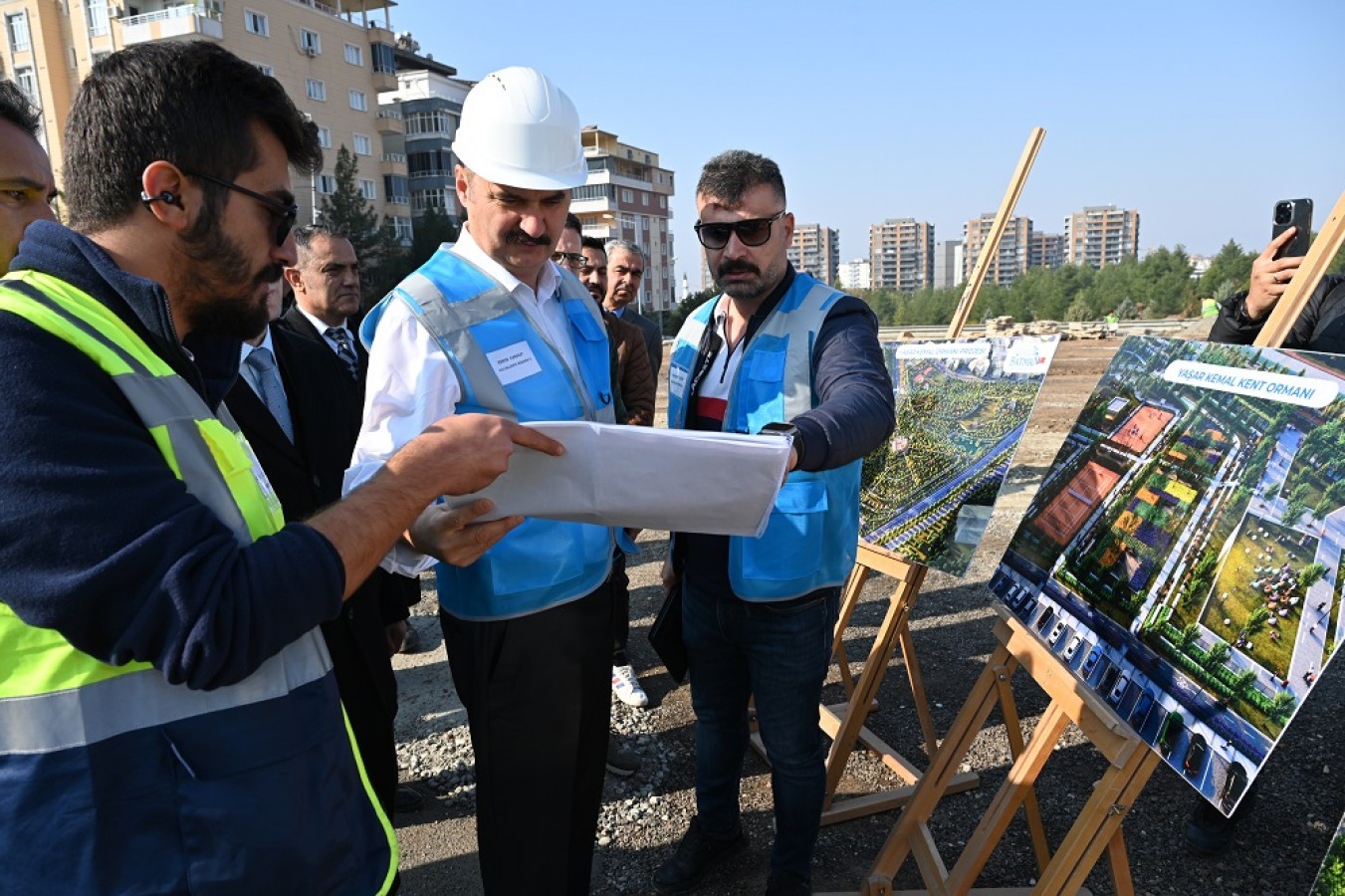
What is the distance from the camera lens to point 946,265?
12738cm

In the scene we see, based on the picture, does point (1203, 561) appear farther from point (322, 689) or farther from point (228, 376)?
point (228, 376)

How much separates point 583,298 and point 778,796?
67.5 inches

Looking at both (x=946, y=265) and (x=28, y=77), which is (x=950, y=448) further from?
(x=946, y=265)

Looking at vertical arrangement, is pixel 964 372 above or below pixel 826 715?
above

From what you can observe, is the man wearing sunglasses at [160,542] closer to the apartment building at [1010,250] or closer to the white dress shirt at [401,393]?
the white dress shirt at [401,393]

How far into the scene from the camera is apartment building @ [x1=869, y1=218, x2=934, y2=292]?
121562 millimetres

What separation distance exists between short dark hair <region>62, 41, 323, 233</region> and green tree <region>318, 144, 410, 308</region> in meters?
34.9

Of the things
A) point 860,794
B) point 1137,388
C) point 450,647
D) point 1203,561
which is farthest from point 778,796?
point 1137,388

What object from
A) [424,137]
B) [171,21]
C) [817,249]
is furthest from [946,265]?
[171,21]

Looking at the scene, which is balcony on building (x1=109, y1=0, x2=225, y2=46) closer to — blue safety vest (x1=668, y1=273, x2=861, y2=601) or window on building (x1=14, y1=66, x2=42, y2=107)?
window on building (x1=14, y1=66, x2=42, y2=107)

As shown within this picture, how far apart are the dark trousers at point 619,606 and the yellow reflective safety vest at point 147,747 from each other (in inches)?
45.4

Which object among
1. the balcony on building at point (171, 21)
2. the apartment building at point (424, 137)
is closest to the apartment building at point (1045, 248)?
the apartment building at point (424, 137)

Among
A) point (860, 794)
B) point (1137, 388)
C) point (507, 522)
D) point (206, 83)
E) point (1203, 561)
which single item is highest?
point (206, 83)

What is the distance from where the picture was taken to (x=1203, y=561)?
6.30ft
